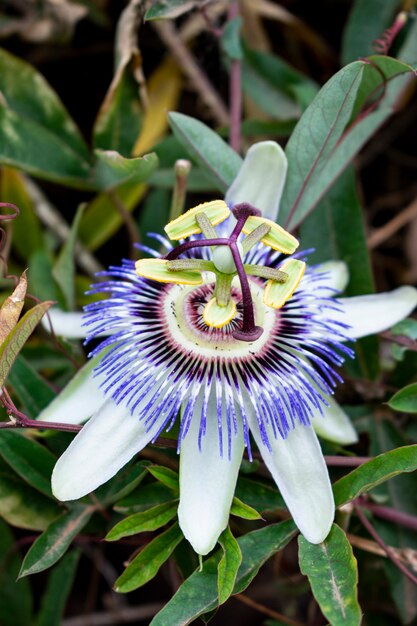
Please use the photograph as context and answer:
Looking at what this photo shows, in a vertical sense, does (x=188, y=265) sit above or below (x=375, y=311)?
above

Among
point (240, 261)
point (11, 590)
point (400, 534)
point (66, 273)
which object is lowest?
point (11, 590)

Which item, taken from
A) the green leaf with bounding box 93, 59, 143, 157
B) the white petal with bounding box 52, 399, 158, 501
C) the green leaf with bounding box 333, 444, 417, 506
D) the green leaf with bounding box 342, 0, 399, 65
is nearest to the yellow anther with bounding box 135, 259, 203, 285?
the white petal with bounding box 52, 399, 158, 501

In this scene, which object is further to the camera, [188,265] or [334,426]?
[334,426]

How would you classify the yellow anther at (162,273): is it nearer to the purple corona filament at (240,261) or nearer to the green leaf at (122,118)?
the purple corona filament at (240,261)

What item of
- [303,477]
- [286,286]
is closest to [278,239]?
[286,286]

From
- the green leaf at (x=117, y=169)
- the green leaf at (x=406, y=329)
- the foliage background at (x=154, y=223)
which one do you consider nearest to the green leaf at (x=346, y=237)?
the foliage background at (x=154, y=223)

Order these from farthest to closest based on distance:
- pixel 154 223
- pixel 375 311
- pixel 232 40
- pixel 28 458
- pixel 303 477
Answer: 1. pixel 154 223
2. pixel 232 40
3. pixel 375 311
4. pixel 28 458
5. pixel 303 477

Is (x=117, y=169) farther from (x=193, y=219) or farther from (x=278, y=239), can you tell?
(x=278, y=239)

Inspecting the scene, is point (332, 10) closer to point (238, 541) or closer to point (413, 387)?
point (413, 387)
